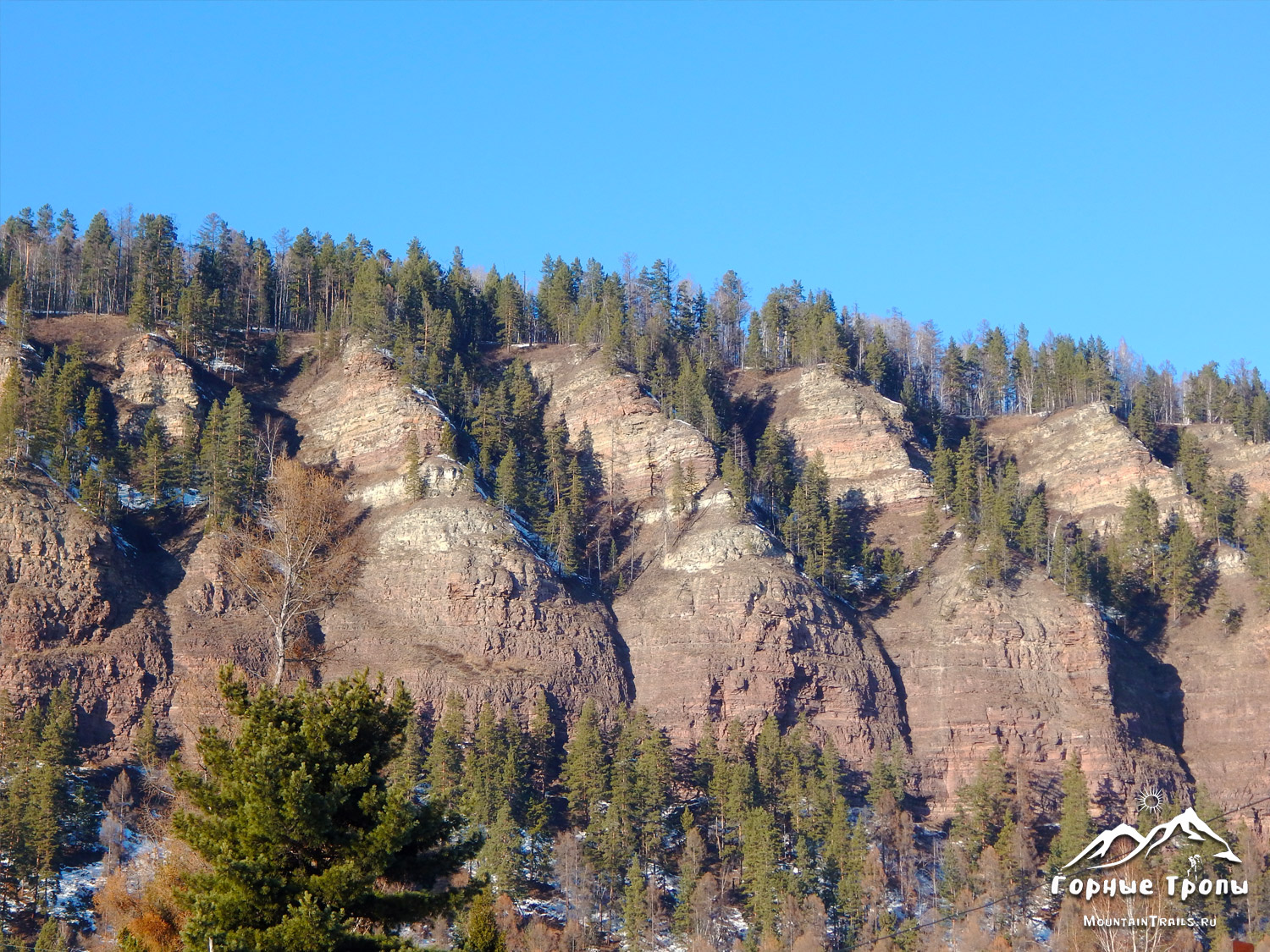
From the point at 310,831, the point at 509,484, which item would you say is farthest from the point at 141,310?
the point at 310,831

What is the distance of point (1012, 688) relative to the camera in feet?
266

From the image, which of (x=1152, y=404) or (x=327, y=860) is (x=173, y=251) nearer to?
(x=1152, y=404)

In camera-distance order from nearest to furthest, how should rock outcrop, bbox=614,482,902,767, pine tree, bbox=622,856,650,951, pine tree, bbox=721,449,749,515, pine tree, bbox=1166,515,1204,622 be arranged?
pine tree, bbox=622,856,650,951 → rock outcrop, bbox=614,482,902,767 → pine tree, bbox=1166,515,1204,622 → pine tree, bbox=721,449,749,515

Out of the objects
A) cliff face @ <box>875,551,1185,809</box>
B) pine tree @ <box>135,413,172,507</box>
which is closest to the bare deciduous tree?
pine tree @ <box>135,413,172,507</box>

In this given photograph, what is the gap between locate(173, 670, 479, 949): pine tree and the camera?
2214 cm

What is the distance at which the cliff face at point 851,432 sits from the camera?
326ft

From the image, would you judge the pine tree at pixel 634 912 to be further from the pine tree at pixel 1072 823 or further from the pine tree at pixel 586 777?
the pine tree at pixel 1072 823

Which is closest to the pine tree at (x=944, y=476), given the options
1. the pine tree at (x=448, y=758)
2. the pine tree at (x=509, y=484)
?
the pine tree at (x=509, y=484)

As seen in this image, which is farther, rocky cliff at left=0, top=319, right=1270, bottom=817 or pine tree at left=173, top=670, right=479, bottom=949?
rocky cliff at left=0, top=319, right=1270, bottom=817

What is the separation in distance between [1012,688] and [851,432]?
27800 millimetres

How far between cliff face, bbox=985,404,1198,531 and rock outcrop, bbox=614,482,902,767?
76.5 feet

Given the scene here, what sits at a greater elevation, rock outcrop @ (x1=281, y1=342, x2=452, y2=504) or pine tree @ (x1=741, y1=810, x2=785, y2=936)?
rock outcrop @ (x1=281, y1=342, x2=452, y2=504)

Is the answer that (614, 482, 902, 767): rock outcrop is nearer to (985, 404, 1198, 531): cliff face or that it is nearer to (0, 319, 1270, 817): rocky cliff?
(0, 319, 1270, 817): rocky cliff

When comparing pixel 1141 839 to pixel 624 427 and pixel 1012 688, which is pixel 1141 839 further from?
pixel 624 427
